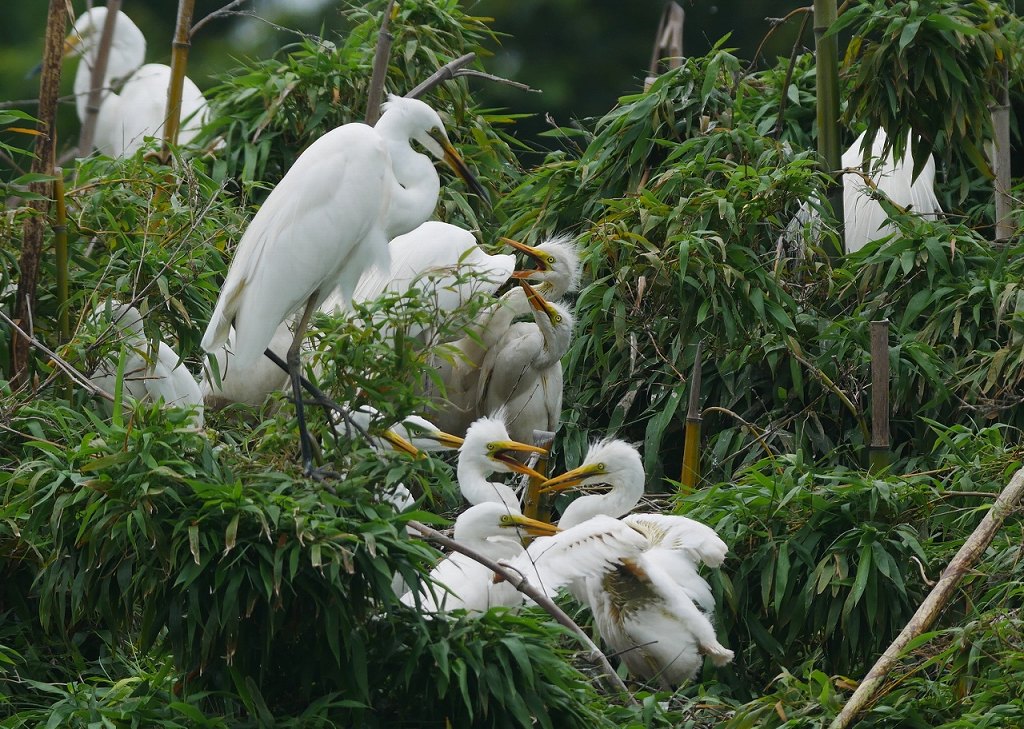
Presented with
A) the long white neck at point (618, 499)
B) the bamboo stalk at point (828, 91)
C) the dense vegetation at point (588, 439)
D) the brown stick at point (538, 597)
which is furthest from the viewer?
the bamboo stalk at point (828, 91)

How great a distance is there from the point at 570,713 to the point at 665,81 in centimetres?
316

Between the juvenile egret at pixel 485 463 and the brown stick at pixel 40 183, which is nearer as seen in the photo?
the brown stick at pixel 40 183

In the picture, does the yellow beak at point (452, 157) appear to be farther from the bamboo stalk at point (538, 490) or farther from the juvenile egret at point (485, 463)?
the bamboo stalk at point (538, 490)

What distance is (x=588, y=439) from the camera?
537 centimetres

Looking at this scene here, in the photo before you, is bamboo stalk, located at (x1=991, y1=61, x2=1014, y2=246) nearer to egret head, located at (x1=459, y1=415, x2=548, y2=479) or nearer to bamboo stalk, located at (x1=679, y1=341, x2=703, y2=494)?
bamboo stalk, located at (x1=679, y1=341, x2=703, y2=494)

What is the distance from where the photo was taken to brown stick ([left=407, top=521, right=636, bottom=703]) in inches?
122

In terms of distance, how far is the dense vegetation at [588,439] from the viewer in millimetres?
2932

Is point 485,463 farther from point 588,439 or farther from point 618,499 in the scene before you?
point 588,439

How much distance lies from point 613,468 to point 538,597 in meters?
1.09

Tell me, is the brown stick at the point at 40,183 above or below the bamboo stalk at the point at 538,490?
above

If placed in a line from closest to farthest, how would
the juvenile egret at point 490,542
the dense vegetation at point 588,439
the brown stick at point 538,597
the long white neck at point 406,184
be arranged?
the dense vegetation at point 588,439
the brown stick at point 538,597
the juvenile egret at point 490,542
the long white neck at point 406,184

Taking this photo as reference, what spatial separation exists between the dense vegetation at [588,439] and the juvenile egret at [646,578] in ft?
0.49

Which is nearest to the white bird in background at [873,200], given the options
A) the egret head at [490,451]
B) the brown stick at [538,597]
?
the egret head at [490,451]

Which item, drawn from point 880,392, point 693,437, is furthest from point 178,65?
point 880,392
